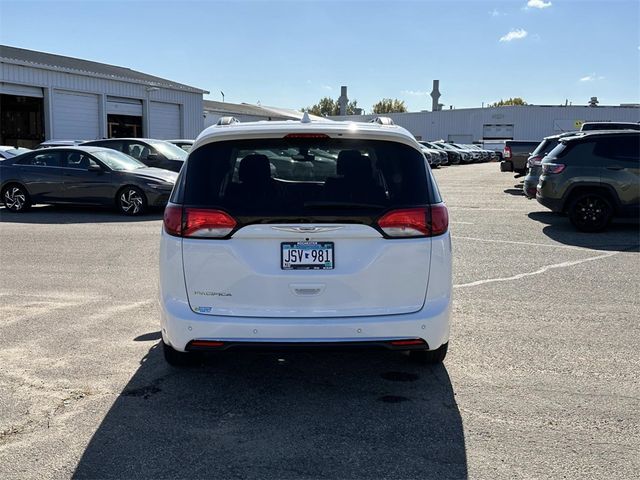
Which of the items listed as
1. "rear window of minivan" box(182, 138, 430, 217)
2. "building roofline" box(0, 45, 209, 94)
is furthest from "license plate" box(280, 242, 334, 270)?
"building roofline" box(0, 45, 209, 94)

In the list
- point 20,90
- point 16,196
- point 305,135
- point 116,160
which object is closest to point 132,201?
point 116,160

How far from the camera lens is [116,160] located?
46.7 ft

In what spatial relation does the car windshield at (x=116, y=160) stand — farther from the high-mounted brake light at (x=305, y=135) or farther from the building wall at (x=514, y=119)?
the building wall at (x=514, y=119)

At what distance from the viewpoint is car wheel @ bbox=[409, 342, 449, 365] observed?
182 inches

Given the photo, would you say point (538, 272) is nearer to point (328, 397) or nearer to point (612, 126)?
point (328, 397)

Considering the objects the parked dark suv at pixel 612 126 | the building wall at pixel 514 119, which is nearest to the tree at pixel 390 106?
the building wall at pixel 514 119

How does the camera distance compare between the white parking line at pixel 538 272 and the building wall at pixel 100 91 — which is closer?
the white parking line at pixel 538 272

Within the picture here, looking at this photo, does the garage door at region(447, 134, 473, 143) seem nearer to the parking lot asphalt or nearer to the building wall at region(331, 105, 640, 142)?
the building wall at region(331, 105, 640, 142)

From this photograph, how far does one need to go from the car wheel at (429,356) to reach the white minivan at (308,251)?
0.59 m

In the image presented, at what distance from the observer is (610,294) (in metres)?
→ 6.95

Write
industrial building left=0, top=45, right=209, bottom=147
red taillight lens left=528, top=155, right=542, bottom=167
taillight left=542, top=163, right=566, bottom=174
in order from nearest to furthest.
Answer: taillight left=542, top=163, right=566, bottom=174 → red taillight lens left=528, top=155, right=542, bottom=167 → industrial building left=0, top=45, right=209, bottom=147

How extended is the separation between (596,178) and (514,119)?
2364 inches

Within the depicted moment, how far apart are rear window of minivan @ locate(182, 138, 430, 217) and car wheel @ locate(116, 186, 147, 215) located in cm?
987

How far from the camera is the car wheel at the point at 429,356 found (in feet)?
15.2
